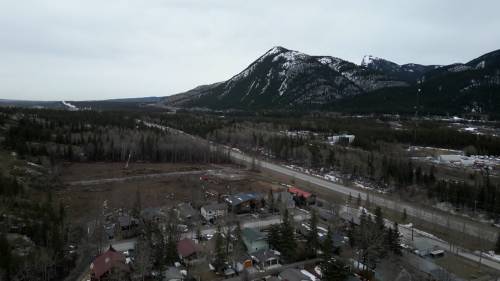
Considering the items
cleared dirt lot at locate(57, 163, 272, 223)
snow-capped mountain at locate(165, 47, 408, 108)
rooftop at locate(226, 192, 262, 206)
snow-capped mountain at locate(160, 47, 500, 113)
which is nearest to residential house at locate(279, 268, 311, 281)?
rooftop at locate(226, 192, 262, 206)

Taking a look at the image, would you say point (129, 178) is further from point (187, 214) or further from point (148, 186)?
point (187, 214)

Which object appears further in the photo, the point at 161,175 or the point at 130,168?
the point at 130,168

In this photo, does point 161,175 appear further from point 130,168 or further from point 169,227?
point 169,227

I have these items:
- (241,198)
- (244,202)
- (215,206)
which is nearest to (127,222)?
(215,206)

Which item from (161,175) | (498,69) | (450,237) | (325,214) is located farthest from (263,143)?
(498,69)

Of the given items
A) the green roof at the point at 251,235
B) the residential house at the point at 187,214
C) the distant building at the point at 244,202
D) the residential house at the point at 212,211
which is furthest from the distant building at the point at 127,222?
the distant building at the point at 244,202

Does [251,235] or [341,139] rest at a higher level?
[341,139]

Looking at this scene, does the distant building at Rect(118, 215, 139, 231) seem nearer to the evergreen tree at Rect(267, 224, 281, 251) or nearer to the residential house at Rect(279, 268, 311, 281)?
the evergreen tree at Rect(267, 224, 281, 251)
